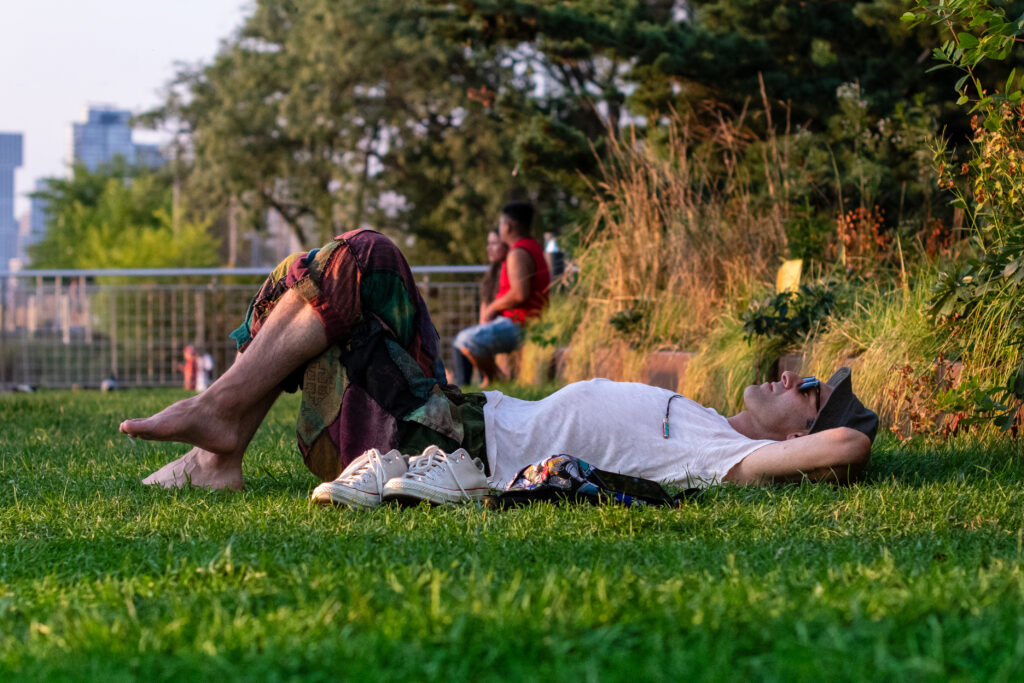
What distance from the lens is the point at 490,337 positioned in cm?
837

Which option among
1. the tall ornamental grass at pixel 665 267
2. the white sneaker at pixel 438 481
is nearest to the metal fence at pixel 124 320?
the tall ornamental grass at pixel 665 267

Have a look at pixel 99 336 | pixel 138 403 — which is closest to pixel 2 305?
pixel 99 336

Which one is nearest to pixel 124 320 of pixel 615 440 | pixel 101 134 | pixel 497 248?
pixel 497 248

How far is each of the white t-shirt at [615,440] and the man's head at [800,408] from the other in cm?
16

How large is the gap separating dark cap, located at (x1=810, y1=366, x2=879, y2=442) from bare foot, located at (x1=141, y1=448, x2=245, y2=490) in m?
1.81

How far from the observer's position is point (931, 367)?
3.92 meters

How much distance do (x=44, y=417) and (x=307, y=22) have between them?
2318cm

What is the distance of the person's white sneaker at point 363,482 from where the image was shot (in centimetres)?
272

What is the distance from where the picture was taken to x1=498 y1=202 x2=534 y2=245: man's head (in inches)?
327

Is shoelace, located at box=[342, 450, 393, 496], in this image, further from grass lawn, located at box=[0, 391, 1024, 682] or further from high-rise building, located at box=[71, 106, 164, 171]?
high-rise building, located at box=[71, 106, 164, 171]

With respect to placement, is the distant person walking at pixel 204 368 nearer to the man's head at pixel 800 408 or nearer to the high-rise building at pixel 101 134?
the man's head at pixel 800 408

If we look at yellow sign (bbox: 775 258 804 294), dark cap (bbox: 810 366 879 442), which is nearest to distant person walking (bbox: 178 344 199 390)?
yellow sign (bbox: 775 258 804 294)

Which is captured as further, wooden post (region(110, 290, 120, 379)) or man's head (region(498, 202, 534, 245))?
wooden post (region(110, 290, 120, 379))

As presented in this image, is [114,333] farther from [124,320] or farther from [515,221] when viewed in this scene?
[515,221]
